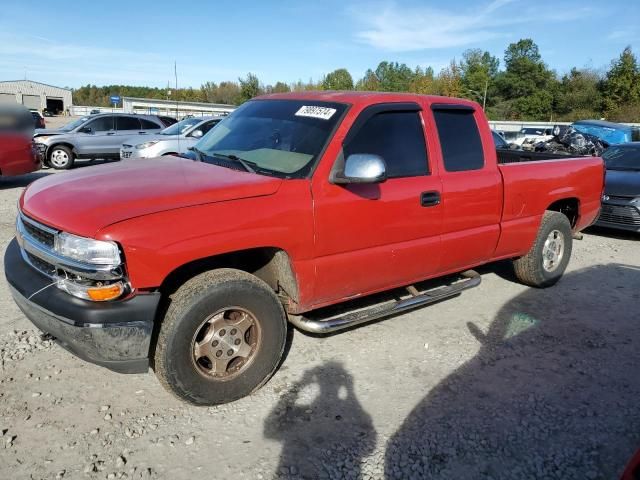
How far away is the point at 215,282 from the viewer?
302 centimetres

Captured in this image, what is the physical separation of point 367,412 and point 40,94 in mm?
97748

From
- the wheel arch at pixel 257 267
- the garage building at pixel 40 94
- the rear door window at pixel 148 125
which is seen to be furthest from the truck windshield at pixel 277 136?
the garage building at pixel 40 94

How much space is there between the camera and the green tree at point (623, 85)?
57.3 meters

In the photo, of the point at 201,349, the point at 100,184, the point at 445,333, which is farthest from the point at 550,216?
the point at 100,184

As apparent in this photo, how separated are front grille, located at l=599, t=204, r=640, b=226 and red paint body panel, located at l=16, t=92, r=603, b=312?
411 cm

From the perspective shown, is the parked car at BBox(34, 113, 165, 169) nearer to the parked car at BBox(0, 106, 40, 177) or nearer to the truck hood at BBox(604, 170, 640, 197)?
the parked car at BBox(0, 106, 40, 177)

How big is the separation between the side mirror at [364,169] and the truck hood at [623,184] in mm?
6706

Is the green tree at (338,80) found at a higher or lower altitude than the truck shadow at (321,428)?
higher

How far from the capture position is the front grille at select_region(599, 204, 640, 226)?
805cm

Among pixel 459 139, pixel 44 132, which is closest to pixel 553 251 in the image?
pixel 459 139

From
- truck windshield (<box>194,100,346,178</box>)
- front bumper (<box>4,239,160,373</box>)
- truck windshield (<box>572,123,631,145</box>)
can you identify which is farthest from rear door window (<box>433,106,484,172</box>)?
truck windshield (<box>572,123,631,145</box>)

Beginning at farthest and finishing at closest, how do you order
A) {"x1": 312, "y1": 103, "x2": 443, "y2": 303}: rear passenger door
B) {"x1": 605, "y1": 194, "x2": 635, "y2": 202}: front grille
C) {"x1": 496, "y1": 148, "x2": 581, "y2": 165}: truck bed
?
{"x1": 605, "y1": 194, "x2": 635, "y2": 202}: front grille < {"x1": 496, "y1": 148, "x2": 581, "y2": 165}: truck bed < {"x1": 312, "y1": 103, "x2": 443, "y2": 303}: rear passenger door

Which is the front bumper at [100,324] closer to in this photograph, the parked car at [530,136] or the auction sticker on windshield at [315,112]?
the auction sticker on windshield at [315,112]

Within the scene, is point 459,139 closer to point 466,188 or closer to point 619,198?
point 466,188
